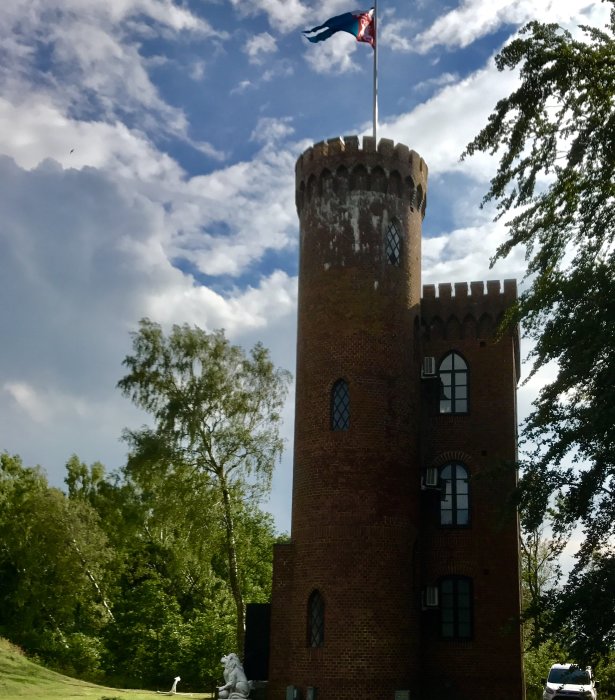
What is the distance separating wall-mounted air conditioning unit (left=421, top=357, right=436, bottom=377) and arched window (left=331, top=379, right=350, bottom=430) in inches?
125

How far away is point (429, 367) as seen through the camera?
26875 mm

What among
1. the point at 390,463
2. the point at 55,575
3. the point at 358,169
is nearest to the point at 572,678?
the point at 390,463

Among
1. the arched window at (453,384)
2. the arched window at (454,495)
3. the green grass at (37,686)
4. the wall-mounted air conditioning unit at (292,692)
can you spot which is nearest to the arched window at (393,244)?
the arched window at (453,384)

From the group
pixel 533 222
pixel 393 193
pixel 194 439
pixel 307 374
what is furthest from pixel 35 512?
pixel 533 222

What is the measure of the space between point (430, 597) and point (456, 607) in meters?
1.02

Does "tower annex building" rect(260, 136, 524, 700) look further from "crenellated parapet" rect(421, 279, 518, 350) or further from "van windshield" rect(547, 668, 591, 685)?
"van windshield" rect(547, 668, 591, 685)

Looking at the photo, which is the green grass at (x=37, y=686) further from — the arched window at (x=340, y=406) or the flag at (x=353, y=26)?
the flag at (x=353, y=26)

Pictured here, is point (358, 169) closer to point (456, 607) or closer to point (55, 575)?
point (456, 607)

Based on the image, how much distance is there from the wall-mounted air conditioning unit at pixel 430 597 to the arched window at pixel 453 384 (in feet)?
17.8

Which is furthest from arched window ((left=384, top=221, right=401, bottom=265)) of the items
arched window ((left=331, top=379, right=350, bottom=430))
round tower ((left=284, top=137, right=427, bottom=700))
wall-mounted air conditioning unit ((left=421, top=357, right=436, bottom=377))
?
arched window ((left=331, top=379, right=350, bottom=430))

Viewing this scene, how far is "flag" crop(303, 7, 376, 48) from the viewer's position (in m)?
26.6

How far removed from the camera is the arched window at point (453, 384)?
2728cm

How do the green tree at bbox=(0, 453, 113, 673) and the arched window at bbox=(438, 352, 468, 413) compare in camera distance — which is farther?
the green tree at bbox=(0, 453, 113, 673)

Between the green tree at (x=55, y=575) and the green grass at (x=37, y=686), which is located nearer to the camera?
the green grass at (x=37, y=686)
